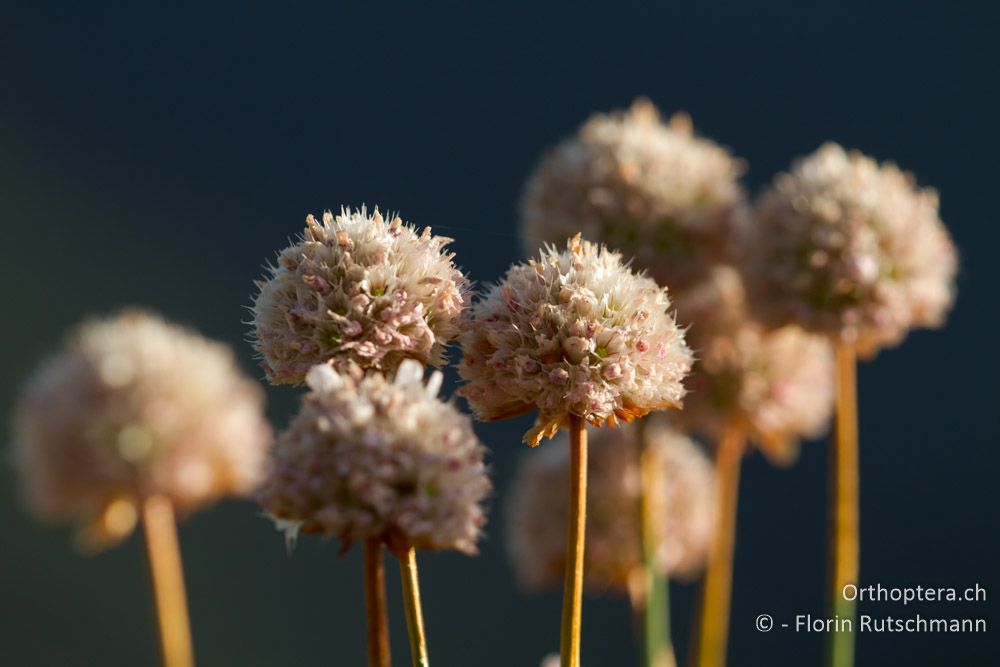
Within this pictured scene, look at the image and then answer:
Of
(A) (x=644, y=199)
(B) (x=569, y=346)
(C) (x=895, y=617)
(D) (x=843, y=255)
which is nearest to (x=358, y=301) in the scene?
(B) (x=569, y=346)

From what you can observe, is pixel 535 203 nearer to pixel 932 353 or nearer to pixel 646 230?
pixel 646 230

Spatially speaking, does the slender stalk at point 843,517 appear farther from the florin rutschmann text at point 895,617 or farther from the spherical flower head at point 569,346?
the spherical flower head at point 569,346

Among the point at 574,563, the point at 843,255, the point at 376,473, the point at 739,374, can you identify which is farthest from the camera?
the point at 739,374

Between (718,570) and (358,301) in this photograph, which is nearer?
(358,301)

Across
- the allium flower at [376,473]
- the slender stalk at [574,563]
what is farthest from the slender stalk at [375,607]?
the slender stalk at [574,563]

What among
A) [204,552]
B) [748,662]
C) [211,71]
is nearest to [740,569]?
[748,662]

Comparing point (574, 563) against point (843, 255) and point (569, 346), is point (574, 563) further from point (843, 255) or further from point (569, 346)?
point (843, 255)
